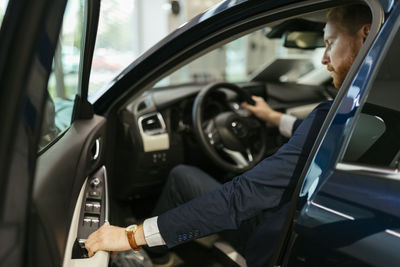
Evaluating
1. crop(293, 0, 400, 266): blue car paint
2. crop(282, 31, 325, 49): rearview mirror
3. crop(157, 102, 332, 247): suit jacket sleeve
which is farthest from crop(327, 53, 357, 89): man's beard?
crop(282, 31, 325, 49): rearview mirror

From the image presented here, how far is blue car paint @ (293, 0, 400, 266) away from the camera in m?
0.64

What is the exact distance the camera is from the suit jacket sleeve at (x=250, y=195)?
90 centimetres

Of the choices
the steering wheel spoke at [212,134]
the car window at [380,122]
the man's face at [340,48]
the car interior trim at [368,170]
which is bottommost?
the steering wheel spoke at [212,134]

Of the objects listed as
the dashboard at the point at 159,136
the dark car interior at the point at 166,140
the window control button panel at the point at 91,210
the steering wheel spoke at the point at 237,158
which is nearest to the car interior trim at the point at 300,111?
the dark car interior at the point at 166,140

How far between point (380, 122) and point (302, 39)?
1006mm

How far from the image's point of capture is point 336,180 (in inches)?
28.0

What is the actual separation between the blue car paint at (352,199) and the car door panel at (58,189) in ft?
1.86

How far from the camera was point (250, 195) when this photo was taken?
0.91 meters

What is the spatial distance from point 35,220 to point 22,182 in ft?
0.42

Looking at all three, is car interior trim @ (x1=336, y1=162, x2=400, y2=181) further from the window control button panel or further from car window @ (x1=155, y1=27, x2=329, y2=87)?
car window @ (x1=155, y1=27, x2=329, y2=87)

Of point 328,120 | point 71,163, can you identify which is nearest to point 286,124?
point 328,120

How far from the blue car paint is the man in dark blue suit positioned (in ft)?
0.48

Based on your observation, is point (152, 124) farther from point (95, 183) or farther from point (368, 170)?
point (368, 170)

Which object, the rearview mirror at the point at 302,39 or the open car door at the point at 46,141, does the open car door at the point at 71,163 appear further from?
the rearview mirror at the point at 302,39
